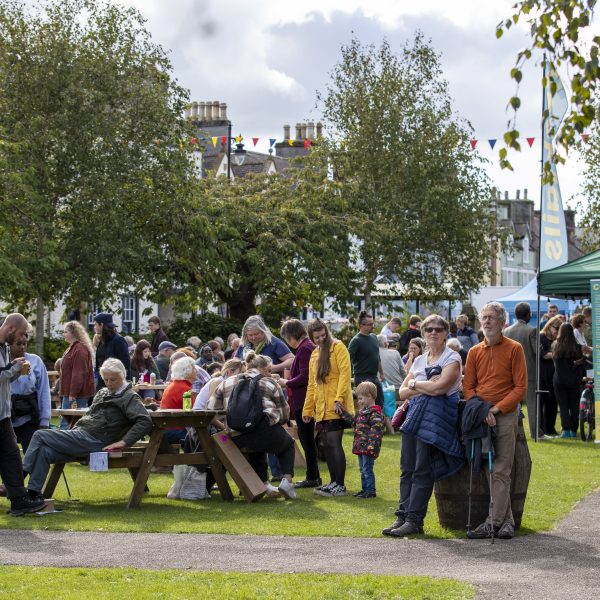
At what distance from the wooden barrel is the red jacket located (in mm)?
6765

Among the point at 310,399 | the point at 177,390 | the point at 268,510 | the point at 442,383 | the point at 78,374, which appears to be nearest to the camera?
the point at 442,383

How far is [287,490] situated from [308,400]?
1.03 meters

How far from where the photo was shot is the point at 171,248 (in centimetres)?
3500

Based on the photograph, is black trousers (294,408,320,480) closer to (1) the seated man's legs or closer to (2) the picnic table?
(2) the picnic table

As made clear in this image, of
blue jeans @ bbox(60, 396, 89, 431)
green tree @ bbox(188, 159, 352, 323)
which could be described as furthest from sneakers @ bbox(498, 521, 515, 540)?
green tree @ bbox(188, 159, 352, 323)

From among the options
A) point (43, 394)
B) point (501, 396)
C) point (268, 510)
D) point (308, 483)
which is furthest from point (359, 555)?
point (43, 394)

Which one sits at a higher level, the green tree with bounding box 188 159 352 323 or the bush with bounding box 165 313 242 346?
the green tree with bounding box 188 159 352 323

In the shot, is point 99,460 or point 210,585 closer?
point 210,585

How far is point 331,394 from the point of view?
43.1 ft

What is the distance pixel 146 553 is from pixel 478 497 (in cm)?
277

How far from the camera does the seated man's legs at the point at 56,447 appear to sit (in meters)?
12.1

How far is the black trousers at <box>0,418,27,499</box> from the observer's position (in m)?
11.6

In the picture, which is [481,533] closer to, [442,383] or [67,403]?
[442,383]

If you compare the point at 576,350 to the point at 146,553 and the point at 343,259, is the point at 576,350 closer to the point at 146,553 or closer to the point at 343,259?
the point at 146,553
